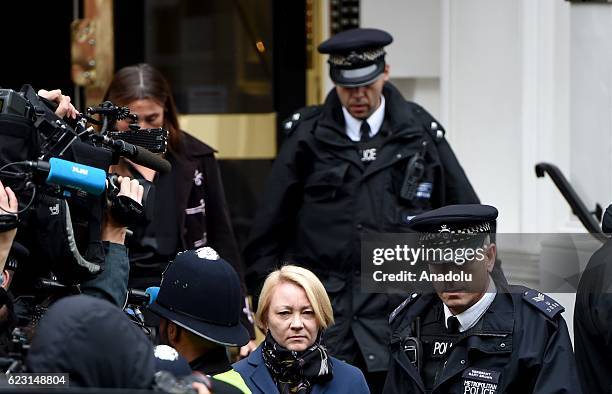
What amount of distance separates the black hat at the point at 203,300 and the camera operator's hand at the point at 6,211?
43 cm

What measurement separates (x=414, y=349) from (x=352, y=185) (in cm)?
146

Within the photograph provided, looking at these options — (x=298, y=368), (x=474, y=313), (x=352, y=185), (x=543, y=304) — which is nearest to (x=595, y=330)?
(x=543, y=304)

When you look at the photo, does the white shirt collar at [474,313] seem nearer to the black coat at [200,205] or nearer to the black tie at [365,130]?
the black coat at [200,205]

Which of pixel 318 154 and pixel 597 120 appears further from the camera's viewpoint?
pixel 597 120

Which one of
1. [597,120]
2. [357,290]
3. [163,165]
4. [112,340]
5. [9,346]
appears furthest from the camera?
[597,120]

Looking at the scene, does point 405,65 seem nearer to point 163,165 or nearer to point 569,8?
point 569,8

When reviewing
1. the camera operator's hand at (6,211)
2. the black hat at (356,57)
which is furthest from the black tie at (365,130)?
the camera operator's hand at (6,211)

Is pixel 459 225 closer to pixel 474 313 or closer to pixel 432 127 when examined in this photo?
pixel 474 313

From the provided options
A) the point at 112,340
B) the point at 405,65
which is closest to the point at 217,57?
the point at 405,65

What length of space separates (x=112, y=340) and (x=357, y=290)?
10.6 ft

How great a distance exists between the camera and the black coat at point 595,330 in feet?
16.1

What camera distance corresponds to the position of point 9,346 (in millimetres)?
3627

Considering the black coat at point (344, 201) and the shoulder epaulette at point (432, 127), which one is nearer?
the black coat at point (344, 201)

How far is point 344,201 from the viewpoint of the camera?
20.1 ft
